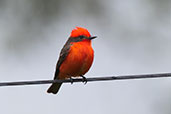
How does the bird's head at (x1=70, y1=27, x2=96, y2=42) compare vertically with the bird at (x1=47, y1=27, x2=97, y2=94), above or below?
above

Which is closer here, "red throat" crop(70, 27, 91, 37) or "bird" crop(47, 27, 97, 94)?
"bird" crop(47, 27, 97, 94)

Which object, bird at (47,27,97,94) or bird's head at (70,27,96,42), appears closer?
bird at (47,27,97,94)

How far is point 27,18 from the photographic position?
12.9m

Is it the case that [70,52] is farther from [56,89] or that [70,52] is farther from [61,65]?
[56,89]

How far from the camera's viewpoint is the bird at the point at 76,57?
7457 mm

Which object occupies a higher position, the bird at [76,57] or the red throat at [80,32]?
the red throat at [80,32]

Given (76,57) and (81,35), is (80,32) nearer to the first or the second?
(81,35)

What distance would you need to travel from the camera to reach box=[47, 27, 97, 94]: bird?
7.46 meters

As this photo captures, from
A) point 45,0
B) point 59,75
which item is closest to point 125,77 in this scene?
point 59,75

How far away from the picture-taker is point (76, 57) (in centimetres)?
746

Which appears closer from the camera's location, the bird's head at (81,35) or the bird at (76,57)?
the bird at (76,57)

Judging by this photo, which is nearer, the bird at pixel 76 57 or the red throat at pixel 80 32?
the bird at pixel 76 57

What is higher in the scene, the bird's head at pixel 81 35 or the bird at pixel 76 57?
the bird's head at pixel 81 35

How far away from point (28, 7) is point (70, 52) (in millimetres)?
5304
